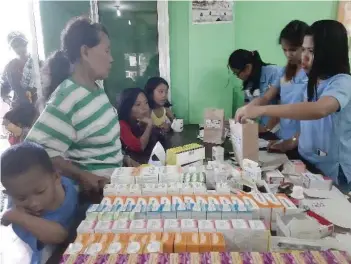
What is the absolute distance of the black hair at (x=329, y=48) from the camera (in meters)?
1.28

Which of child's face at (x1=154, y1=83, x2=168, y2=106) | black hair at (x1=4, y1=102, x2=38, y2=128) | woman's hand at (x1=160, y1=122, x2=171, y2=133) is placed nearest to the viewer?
black hair at (x1=4, y1=102, x2=38, y2=128)

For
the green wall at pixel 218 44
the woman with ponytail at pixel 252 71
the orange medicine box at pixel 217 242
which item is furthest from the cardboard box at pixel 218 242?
the green wall at pixel 218 44

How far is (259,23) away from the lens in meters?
2.92

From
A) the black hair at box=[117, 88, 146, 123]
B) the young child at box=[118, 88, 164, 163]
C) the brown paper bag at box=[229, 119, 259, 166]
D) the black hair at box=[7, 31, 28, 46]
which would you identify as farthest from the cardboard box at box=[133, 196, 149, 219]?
the black hair at box=[7, 31, 28, 46]

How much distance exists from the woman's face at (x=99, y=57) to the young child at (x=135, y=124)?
2.39 feet

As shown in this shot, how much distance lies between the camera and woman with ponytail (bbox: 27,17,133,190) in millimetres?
1125

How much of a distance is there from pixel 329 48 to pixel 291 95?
0.74 metres

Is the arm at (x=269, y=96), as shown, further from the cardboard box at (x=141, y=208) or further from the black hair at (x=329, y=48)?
the cardboard box at (x=141, y=208)

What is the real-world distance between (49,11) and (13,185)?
2.72 m

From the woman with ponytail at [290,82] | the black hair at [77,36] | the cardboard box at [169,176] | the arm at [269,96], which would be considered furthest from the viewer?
the arm at [269,96]

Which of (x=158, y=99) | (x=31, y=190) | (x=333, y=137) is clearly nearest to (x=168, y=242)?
(x=31, y=190)

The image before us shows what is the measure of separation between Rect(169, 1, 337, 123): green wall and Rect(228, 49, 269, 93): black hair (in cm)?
34

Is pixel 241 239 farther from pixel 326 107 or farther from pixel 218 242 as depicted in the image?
pixel 326 107

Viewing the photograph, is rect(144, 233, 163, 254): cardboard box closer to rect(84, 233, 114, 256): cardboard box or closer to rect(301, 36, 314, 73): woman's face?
rect(84, 233, 114, 256): cardboard box
